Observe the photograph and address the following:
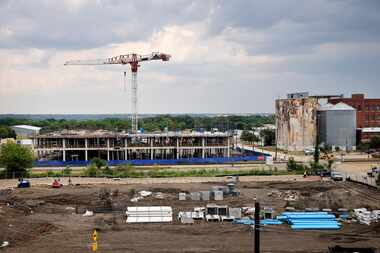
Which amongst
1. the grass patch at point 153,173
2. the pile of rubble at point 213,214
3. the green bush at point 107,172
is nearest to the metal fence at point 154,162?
the green bush at point 107,172

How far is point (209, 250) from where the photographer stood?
24.4 m

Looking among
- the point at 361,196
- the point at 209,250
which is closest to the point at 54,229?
the point at 209,250

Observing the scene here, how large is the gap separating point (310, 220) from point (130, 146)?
170 feet

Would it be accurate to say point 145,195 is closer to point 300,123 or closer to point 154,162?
point 154,162

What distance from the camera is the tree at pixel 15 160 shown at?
54.5 meters

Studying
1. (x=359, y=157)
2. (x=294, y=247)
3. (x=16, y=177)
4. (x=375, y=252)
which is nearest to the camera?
(x=375, y=252)

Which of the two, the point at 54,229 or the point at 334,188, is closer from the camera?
the point at 54,229

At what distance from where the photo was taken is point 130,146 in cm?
7956

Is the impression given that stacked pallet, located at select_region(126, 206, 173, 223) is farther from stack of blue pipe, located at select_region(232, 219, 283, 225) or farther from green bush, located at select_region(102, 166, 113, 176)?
green bush, located at select_region(102, 166, 113, 176)

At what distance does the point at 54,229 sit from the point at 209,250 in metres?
9.79

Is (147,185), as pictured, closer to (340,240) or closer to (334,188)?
(334,188)

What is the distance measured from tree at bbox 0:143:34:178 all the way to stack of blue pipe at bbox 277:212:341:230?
33.4 metres

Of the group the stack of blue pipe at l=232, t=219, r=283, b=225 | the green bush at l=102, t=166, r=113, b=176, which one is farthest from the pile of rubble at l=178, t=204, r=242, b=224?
the green bush at l=102, t=166, r=113, b=176

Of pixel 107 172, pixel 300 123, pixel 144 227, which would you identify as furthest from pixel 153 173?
pixel 300 123
